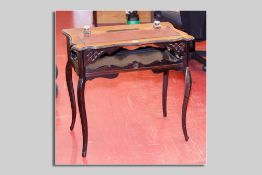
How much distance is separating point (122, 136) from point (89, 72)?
2.16ft

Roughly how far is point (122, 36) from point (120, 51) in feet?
0.59

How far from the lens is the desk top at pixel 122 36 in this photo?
2.80 meters

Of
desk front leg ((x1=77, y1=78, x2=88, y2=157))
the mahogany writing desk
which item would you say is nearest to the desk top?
the mahogany writing desk

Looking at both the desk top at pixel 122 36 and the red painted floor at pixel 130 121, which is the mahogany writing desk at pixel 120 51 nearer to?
the desk top at pixel 122 36

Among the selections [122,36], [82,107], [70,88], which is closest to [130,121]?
[70,88]

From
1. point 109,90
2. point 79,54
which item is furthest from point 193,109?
point 79,54

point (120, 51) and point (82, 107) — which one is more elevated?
point (120, 51)

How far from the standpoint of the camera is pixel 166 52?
312cm

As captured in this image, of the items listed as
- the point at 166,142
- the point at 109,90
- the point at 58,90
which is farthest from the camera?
the point at 109,90

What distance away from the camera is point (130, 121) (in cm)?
351

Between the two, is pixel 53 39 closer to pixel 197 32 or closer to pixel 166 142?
pixel 166 142

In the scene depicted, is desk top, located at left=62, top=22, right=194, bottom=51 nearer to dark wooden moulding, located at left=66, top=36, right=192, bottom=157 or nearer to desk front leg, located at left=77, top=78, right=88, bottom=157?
dark wooden moulding, located at left=66, top=36, right=192, bottom=157

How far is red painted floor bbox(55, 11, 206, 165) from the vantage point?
10.2 ft

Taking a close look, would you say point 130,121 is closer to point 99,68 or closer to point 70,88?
point 70,88
